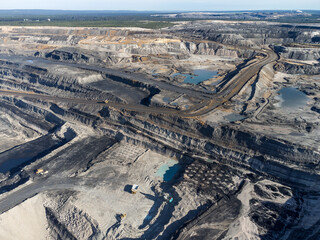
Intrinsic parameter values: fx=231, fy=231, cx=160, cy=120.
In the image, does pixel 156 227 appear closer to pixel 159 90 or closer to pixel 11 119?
pixel 159 90

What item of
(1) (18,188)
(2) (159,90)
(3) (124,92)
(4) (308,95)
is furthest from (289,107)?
(1) (18,188)

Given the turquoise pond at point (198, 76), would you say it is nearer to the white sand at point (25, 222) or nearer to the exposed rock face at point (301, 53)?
the exposed rock face at point (301, 53)

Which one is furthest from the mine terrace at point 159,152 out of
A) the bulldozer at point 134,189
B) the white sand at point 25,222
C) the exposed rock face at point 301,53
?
the exposed rock face at point 301,53

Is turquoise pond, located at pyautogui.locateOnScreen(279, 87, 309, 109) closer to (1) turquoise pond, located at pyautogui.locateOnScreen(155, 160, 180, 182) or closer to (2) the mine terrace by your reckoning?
(2) the mine terrace

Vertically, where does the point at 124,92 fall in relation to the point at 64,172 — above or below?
above

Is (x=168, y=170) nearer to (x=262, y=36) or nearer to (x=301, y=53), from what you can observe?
(x=301, y=53)

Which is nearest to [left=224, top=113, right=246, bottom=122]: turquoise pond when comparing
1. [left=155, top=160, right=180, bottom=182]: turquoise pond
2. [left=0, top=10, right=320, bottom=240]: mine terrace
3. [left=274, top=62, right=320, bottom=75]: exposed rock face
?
[left=0, top=10, right=320, bottom=240]: mine terrace
